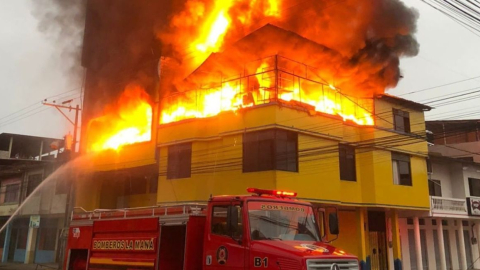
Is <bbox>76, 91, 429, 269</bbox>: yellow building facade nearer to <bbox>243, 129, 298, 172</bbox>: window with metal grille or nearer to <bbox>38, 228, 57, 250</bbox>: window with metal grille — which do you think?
<bbox>243, 129, 298, 172</bbox>: window with metal grille

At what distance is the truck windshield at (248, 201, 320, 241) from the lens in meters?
8.15

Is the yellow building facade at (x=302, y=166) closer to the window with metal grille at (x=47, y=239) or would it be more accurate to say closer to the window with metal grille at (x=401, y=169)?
the window with metal grille at (x=401, y=169)

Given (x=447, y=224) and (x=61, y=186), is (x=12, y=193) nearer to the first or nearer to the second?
(x=61, y=186)

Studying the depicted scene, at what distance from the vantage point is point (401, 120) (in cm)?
2489

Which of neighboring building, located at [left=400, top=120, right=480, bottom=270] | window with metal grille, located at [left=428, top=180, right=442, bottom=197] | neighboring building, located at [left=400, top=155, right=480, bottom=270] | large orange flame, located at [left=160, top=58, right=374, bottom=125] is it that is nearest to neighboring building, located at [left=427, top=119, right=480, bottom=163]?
neighboring building, located at [left=400, top=120, right=480, bottom=270]

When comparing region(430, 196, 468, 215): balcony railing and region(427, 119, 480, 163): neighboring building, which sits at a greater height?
region(427, 119, 480, 163): neighboring building

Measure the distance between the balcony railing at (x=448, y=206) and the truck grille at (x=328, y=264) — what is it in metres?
19.4

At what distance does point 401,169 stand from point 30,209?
2860cm

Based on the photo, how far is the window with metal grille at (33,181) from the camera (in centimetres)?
3466

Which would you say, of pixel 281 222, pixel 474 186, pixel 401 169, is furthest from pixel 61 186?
pixel 474 186

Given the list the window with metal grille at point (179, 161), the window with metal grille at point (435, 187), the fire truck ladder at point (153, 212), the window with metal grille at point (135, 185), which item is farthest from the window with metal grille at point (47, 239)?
the window with metal grille at point (435, 187)

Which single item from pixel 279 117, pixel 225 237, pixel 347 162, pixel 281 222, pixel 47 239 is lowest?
pixel 47 239

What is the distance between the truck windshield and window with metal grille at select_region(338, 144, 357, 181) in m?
13.0

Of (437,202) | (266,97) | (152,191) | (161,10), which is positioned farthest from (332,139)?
(161,10)
